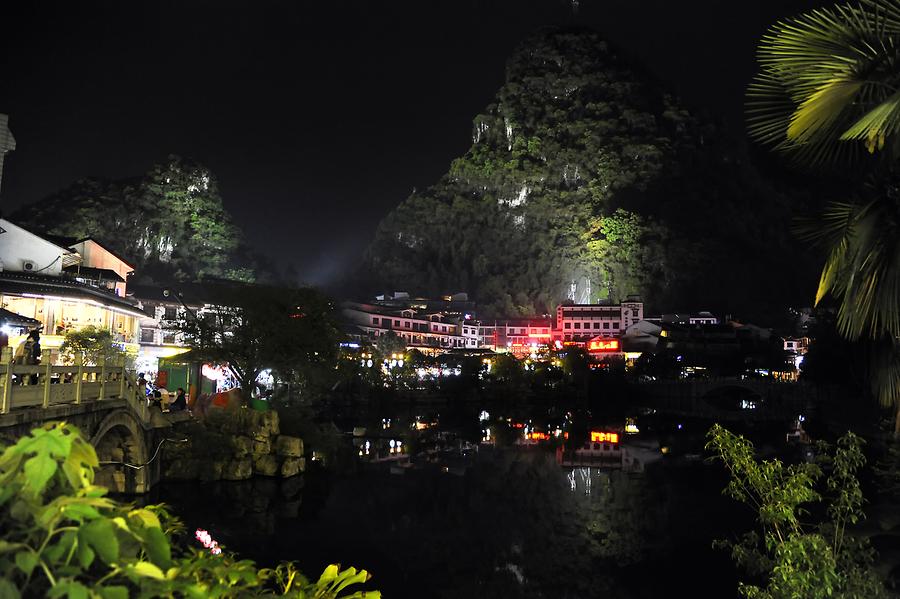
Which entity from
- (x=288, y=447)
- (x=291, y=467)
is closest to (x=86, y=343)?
(x=288, y=447)

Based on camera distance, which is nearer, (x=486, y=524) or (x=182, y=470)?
(x=486, y=524)

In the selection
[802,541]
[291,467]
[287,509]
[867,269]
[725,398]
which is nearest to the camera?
[867,269]

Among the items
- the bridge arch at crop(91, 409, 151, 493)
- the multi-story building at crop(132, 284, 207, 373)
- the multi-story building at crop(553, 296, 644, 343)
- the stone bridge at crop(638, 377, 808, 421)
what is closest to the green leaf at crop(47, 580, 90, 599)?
the bridge arch at crop(91, 409, 151, 493)

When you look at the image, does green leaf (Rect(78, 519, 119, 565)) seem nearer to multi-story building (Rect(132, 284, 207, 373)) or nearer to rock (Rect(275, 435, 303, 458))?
rock (Rect(275, 435, 303, 458))

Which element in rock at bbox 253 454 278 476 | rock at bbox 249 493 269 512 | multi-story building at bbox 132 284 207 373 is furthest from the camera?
multi-story building at bbox 132 284 207 373

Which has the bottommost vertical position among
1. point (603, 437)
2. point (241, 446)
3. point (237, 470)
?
point (603, 437)

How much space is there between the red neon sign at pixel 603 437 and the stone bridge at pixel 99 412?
28.2 meters

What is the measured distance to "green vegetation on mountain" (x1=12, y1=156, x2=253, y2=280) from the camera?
249ft

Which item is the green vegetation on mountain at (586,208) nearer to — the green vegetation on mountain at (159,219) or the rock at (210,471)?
the green vegetation on mountain at (159,219)

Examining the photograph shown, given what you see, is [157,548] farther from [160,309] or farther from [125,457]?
[160,309]

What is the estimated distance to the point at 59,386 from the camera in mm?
13352

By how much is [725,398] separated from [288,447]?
227ft

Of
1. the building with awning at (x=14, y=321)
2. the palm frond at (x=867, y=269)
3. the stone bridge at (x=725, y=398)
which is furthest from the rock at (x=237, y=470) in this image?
the stone bridge at (x=725, y=398)

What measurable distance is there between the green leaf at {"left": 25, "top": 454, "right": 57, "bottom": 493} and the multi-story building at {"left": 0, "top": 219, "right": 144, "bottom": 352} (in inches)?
1087
